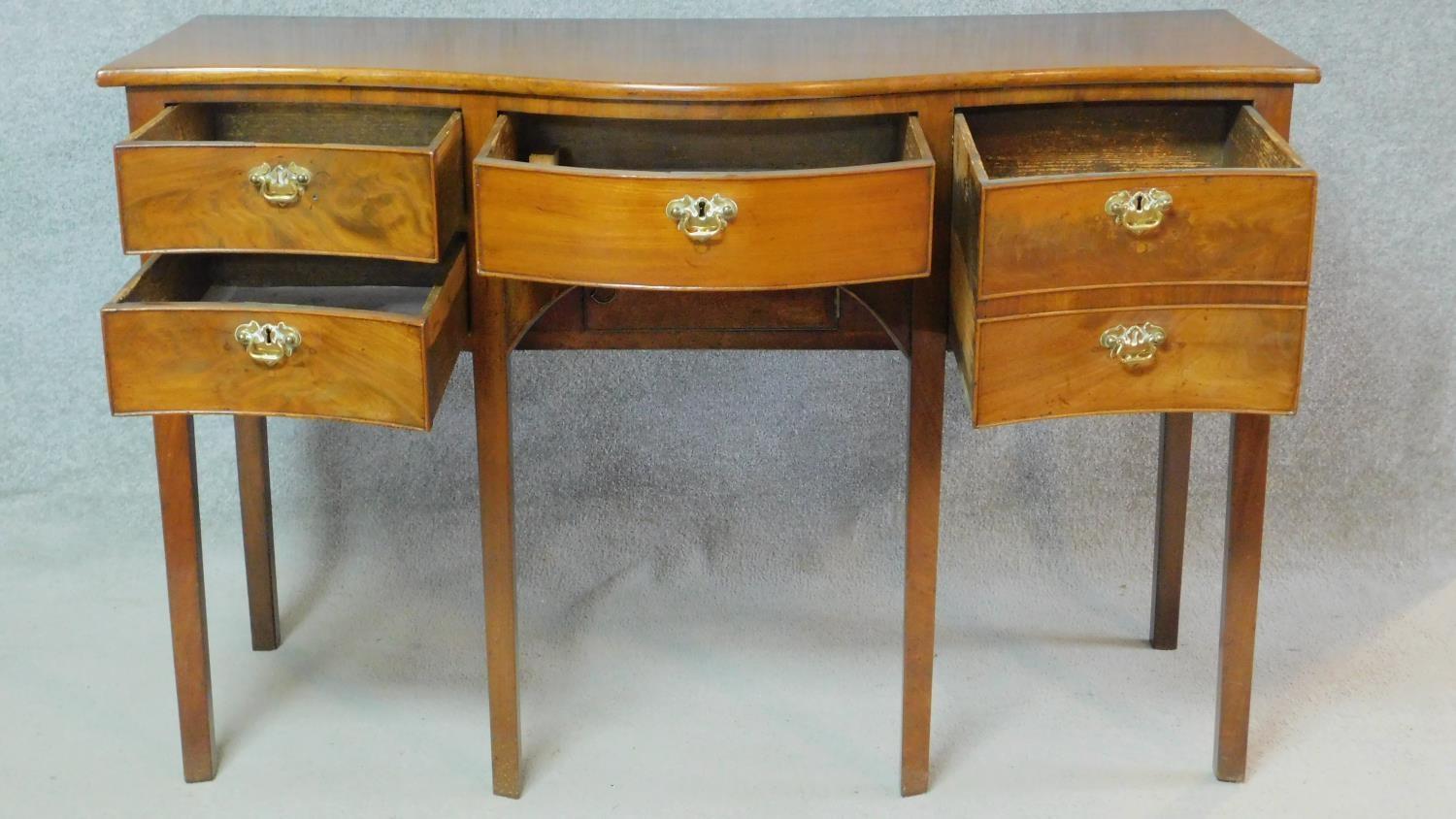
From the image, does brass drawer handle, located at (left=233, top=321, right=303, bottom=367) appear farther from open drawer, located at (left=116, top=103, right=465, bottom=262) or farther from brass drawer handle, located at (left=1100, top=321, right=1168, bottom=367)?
brass drawer handle, located at (left=1100, top=321, right=1168, bottom=367)

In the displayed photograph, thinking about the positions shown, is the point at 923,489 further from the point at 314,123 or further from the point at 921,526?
the point at 314,123

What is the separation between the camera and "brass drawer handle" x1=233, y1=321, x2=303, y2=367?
6.23 ft

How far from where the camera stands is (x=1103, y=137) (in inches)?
84.4

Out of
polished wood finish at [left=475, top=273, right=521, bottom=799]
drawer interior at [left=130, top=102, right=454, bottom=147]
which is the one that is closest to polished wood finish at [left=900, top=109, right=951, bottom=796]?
polished wood finish at [left=475, top=273, right=521, bottom=799]

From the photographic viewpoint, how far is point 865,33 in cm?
222

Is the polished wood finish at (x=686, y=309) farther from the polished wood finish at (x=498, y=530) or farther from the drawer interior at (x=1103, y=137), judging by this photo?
the drawer interior at (x=1103, y=137)

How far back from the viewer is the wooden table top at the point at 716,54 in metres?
1.96

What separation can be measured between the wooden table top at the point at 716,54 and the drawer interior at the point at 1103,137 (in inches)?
2.7

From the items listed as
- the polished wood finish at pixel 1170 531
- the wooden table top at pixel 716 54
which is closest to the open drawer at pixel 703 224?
the wooden table top at pixel 716 54

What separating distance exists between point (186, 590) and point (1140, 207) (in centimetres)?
111

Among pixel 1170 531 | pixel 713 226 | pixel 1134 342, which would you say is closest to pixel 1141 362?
pixel 1134 342

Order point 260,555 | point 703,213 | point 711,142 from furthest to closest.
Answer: point 260,555, point 711,142, point 703,213

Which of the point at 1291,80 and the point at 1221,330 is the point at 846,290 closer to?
the point at 1221,330

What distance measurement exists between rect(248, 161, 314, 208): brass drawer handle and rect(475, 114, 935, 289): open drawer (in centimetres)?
19
